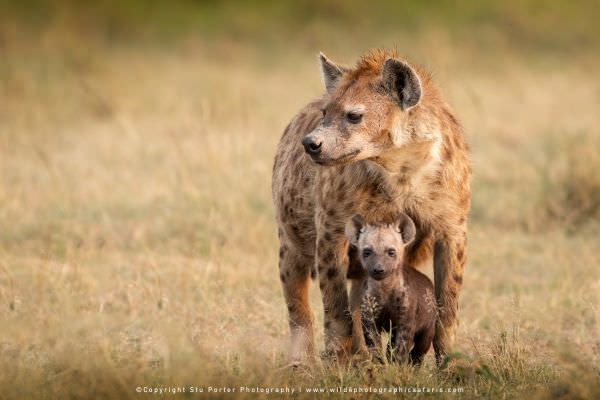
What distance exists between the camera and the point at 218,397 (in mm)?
4637

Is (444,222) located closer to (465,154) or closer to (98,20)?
(465,154)

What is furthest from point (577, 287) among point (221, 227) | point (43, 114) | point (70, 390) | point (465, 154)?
point (43, 114)

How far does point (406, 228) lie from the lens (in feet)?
16.6

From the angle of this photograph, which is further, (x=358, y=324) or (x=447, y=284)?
(x=358, y=324)

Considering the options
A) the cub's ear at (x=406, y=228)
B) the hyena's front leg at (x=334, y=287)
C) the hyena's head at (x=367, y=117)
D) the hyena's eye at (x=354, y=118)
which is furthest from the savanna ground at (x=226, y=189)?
the hyena's eye at (x=354, y=118)

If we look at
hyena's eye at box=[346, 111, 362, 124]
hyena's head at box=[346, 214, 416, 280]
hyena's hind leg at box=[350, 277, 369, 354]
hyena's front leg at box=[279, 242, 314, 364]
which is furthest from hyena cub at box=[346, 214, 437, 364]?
hyena's front leg at box=[279, 242, 314, 364]

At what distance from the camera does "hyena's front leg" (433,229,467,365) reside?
17.1 feet

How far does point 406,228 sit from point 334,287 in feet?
1.49

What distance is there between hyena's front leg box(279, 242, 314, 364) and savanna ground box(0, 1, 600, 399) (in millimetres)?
177

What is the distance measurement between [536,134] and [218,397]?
6700 millimetres

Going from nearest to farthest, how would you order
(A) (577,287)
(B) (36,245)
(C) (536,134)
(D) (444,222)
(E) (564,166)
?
(D) (444,222), (A) (577,287), (B) (36,245), (E) (564,166), (C) (536,134)

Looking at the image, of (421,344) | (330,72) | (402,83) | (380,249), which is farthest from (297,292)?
(402,83)

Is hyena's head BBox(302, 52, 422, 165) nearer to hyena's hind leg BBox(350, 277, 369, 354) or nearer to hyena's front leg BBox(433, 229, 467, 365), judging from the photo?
hyena's front leg BBox(433, 229, 467, 365)

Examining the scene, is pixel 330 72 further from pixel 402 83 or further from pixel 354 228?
pixel 354 228
